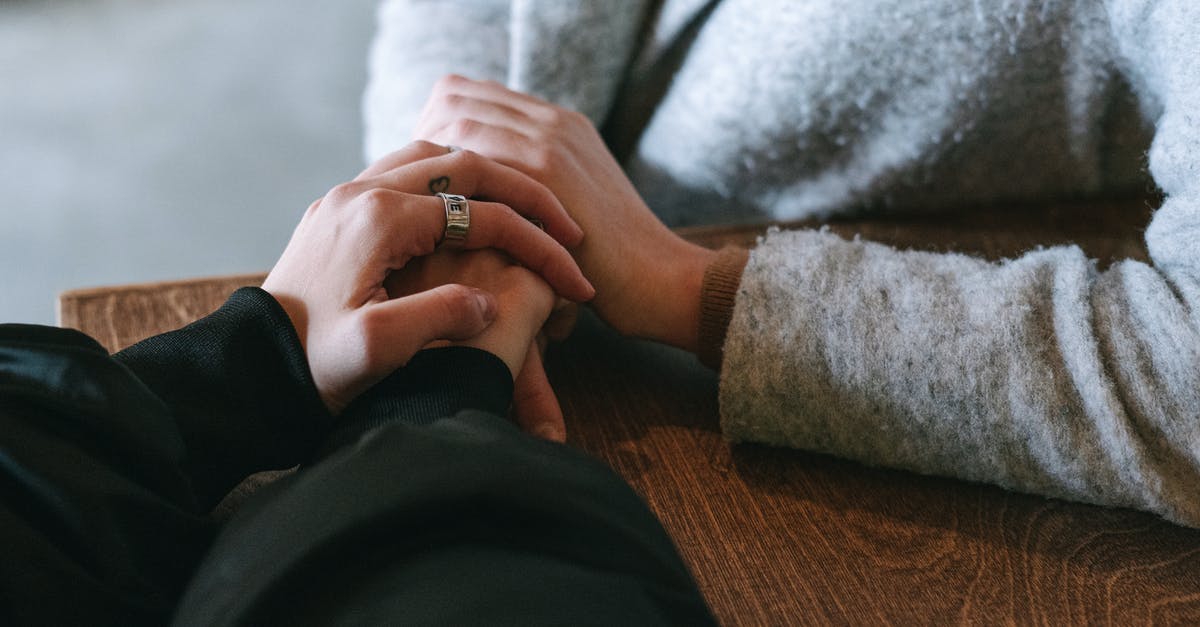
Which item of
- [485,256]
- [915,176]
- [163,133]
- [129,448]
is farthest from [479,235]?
[163,133]

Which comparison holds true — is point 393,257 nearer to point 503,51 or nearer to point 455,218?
point 455,218

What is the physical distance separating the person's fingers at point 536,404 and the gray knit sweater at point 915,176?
0.34 feet

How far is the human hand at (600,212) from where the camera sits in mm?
600

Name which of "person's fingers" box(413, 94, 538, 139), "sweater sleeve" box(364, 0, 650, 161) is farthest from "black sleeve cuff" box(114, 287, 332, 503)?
"sweater sleeve" box(364, 0, 650, 161)

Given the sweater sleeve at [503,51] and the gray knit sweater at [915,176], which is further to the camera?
the sweater sleeve at [503,51]

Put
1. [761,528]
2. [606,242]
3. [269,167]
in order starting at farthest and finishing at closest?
1. [269,167]
2. [606,242]
3. [761,528]

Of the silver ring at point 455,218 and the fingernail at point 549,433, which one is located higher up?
the silver ring at point 455,218

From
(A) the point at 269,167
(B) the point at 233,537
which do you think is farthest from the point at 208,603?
(A) the point at 269,167

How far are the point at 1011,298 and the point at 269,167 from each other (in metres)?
1.16

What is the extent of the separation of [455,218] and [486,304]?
0.23ft

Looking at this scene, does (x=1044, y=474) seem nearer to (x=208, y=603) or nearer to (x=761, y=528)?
(x=761, y=528)

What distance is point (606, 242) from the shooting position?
2.00 ft

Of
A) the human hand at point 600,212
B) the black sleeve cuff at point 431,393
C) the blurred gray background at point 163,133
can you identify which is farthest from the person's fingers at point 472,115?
the blurred gray background at point 163,133

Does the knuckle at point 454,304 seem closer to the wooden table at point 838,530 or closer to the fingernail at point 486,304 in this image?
the fingernail at point 486,304
